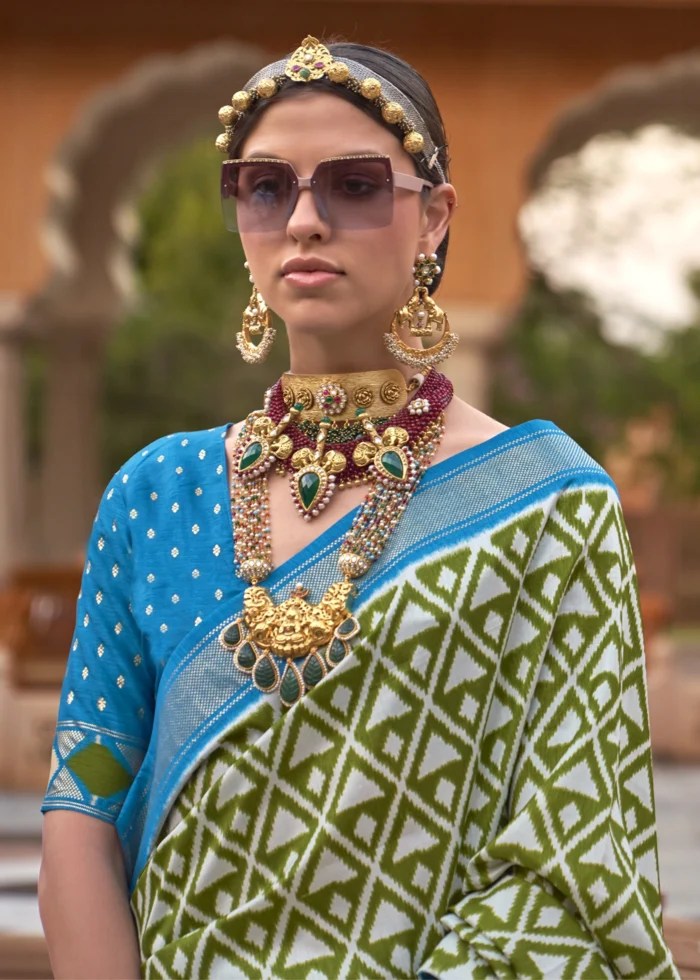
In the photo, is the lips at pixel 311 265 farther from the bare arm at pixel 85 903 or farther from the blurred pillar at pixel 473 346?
the blurred pillar at pixel 473 346

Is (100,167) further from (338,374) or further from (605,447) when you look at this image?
(605,447)

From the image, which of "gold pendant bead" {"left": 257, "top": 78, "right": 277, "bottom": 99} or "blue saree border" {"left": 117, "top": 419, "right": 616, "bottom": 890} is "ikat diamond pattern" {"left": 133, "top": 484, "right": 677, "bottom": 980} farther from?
"gold pendant bead" {"left": 257, "top": 78, "right": 277, "bottom": 99}

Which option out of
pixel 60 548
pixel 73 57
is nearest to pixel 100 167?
pixel 73 57

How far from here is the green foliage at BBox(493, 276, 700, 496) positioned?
18172 mm

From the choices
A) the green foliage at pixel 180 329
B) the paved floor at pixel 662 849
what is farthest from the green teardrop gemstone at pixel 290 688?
the green foliage at pixel 180 329

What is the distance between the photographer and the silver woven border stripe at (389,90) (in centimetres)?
134

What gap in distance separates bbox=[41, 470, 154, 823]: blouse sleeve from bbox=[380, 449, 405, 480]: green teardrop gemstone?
0.94 feet

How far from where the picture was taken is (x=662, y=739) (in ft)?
21.7

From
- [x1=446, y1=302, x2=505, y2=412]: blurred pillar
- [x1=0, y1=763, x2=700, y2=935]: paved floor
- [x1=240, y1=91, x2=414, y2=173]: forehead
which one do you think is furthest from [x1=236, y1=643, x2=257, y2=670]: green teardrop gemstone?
[x1=446, y1=302, x2=505, y2=412]: blurred pillar

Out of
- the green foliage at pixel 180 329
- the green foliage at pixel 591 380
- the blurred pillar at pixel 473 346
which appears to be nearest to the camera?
the blurred pillar at pixel 473 346

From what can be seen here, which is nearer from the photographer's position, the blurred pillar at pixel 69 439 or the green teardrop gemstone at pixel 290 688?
the green teardrop gemstone at pixel 290 688

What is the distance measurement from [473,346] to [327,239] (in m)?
5.54

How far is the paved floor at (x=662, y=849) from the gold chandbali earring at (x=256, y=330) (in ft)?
7.39

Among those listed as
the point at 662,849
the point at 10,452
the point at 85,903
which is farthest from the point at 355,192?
the point at 10,452
